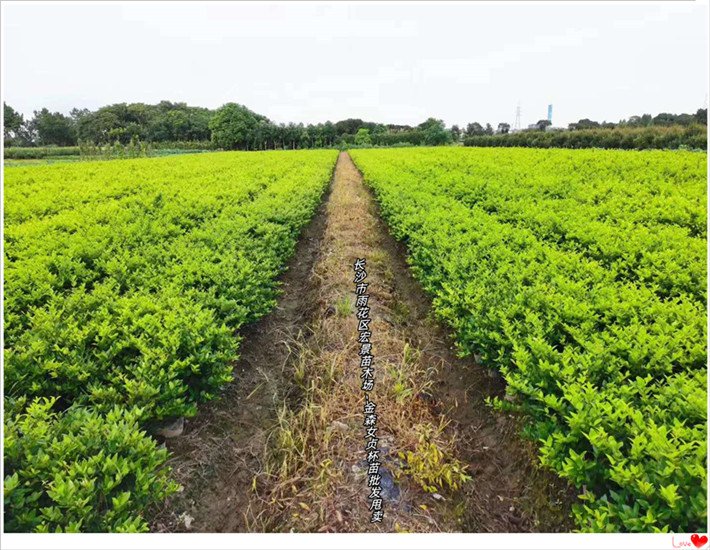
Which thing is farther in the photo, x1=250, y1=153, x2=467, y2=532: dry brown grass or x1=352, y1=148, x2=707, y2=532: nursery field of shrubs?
x1=250, y1=153, x2=467, y2=532: dry brown grass

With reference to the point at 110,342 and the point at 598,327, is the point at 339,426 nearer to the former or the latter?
the point at 110,342

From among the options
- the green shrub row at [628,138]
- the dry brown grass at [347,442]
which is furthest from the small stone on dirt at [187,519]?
the green shrub row at [628,138]

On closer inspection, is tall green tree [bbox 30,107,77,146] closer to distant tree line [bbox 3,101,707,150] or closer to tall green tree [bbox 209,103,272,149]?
distant tree line [bbox 3,101,707,150]

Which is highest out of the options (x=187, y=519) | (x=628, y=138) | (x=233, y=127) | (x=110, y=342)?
(x=233, y=127)

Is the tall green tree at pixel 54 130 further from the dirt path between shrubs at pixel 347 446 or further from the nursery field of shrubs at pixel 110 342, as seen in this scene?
the dirt path between shrubs at pixel 347 446

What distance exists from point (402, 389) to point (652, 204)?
185 inches

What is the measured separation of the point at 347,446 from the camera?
3.01 metres

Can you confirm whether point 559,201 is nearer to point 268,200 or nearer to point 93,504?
point 268,200

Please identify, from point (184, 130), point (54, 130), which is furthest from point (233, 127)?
point (54, 130)

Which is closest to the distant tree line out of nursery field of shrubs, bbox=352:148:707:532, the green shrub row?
the green shrub row

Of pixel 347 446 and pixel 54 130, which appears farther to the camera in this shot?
pixel 54 130

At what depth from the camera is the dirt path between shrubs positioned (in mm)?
2549

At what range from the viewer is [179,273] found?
3.93 m

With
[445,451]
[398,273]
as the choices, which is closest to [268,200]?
[398,273]
